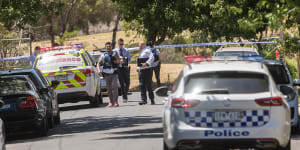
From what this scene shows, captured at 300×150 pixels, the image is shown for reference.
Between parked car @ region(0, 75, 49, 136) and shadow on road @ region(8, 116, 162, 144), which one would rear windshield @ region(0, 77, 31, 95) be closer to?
parked car @ region(0, 75, 49, 136)

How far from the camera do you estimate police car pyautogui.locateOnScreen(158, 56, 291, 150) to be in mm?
9078

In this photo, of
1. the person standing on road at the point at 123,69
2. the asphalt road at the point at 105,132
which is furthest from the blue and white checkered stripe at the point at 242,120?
the person standing on road at the point at 123,69

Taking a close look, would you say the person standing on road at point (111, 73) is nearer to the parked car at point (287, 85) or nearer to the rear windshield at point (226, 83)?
the parked car at point (287, 85)

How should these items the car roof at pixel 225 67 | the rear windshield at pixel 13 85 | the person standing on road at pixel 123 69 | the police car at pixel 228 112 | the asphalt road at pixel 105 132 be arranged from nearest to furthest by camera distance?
the police car at pixel 228 112, the car roof at pixel 225 67, the asphalt road at pixel 105 132, the rear windshield at pixel 13 85, the person standing on road at pixel 123 69

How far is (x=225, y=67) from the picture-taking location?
374 inches

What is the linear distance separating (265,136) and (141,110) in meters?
10.2

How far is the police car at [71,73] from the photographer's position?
2036 centimetres

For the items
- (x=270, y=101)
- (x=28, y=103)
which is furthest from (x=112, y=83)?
(x=270, y=101)

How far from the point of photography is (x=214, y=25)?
2933cm

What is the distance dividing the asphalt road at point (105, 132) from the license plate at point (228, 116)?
255 cm

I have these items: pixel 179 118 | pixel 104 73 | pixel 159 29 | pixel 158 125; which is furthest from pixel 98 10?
pixel 179 118

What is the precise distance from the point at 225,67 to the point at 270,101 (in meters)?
0.79

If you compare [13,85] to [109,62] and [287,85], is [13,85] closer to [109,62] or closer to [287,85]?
[287,85]

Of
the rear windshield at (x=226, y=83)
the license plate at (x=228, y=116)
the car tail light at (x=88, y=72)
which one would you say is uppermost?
the rear windshield at (x=226, y=83)
